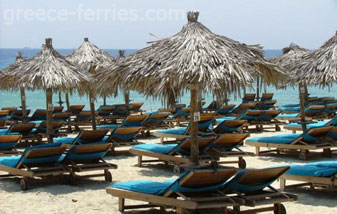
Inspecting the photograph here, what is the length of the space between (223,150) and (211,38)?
202 cm

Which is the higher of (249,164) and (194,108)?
(194,108)

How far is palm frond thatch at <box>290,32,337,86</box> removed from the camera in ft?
36.0

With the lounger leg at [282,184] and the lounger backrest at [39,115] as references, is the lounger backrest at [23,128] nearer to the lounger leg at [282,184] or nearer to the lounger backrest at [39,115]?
the lounger backrest at [39,115]

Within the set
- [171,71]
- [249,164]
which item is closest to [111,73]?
[171,71]

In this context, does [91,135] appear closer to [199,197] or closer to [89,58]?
[199,197]

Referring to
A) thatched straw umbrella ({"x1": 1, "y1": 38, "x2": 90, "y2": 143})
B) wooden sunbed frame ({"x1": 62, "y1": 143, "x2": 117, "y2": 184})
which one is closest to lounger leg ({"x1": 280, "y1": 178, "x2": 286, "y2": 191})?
wooden sunbed frame ({"x1": 62, "y1": 143, "x2": 117, "y2": 184})

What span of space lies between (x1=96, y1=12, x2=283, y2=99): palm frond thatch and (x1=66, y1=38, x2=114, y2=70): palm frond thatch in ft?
20.8

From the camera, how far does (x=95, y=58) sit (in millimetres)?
14594

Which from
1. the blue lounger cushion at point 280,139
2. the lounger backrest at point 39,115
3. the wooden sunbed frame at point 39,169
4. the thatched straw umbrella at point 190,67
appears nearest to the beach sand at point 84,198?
the wooden sunbed frame at point 39,169

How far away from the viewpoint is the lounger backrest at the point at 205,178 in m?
5.22

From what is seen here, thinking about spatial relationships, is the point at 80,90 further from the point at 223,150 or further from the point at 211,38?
the point at 211,38

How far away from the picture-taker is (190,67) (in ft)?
22.7

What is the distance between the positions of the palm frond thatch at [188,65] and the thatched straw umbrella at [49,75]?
247cm

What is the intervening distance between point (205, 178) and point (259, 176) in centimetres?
53
